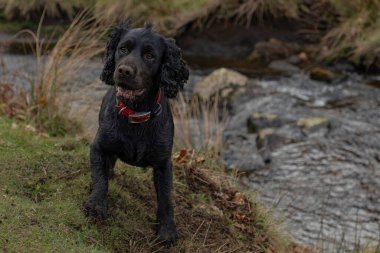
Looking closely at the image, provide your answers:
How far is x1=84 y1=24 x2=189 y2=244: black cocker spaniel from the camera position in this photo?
12.1ft

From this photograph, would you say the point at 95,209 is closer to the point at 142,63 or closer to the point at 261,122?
the point at 142,63

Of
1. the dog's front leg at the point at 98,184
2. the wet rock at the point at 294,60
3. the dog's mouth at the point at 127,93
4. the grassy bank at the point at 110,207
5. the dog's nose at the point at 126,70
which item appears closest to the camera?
the dog's nose at the point at 126,70

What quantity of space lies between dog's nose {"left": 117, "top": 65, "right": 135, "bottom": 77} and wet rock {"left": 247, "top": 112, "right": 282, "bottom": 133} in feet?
19.4

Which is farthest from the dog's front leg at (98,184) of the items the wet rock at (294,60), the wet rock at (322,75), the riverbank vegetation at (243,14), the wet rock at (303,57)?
the wet rock at (303,57)

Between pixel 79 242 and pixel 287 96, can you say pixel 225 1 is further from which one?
pixel 79 242

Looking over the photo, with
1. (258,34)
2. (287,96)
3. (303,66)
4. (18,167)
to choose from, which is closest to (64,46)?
(18,167)

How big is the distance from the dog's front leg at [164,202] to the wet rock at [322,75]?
7854 mm

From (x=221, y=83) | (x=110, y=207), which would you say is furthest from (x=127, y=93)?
(x=221, y=83)

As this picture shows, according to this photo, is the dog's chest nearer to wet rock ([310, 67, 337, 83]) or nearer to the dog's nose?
the dog's nose

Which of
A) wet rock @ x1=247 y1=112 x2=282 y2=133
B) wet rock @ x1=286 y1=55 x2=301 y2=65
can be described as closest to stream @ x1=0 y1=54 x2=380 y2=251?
wet rock @ x1=247 y1=112 x2=282 y2=133

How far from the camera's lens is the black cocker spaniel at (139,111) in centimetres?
369

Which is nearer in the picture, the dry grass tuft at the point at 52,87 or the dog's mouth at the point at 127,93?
the dog's mouth at the point at 127,93

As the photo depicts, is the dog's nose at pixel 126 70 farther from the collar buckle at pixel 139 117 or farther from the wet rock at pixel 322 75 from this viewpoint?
the wet rock at pixel 322 75

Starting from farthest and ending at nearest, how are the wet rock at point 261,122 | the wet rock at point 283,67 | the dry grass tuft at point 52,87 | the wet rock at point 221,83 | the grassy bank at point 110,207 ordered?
the wet rock at point 283,67 < the wet rock at point 221,83 < the wet rock at point 261,122 < the dry grass tuft at point 52,87 < the grassy bank at point 110,207
